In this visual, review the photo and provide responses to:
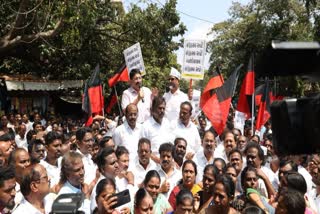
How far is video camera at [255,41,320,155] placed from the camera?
6.29ft

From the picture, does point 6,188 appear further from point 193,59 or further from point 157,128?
point 193,59

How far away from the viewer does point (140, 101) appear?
24.4 feet

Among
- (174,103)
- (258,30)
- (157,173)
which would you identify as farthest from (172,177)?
(258,30)

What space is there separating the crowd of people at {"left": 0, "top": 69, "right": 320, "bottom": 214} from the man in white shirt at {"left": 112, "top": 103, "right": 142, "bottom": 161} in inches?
0.5

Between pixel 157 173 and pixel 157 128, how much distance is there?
1.89 meters

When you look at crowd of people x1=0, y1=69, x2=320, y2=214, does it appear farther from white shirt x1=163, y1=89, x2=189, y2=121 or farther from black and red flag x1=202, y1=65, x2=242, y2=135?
black and red flag x1=202, y1=65, x2=242, y2=135

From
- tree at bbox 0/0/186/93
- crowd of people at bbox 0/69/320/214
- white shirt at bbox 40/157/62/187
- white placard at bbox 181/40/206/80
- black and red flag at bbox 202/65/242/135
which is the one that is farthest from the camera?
tree at bbox 0/0/186/93

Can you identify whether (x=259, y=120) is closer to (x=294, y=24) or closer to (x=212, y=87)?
(x=212, y=87)

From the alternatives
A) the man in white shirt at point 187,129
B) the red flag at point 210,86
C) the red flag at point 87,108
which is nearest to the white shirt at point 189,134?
the man in white shirt at point 187,129

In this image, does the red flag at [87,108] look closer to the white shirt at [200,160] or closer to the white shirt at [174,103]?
the white shirt at [174,103]

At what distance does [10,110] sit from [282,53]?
17.7m

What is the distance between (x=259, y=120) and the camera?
30.4 ft

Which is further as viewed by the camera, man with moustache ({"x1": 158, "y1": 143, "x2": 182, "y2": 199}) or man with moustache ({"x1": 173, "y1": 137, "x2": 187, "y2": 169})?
man with moustache ({"x1": 173, "y1": 137, "x2": 187, "y2": 169})

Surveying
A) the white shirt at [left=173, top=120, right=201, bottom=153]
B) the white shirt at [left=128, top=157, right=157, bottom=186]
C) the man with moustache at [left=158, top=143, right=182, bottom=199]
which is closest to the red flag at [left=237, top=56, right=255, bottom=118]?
the white shirt at [left=173, top=120, right=201, bottom=153]
